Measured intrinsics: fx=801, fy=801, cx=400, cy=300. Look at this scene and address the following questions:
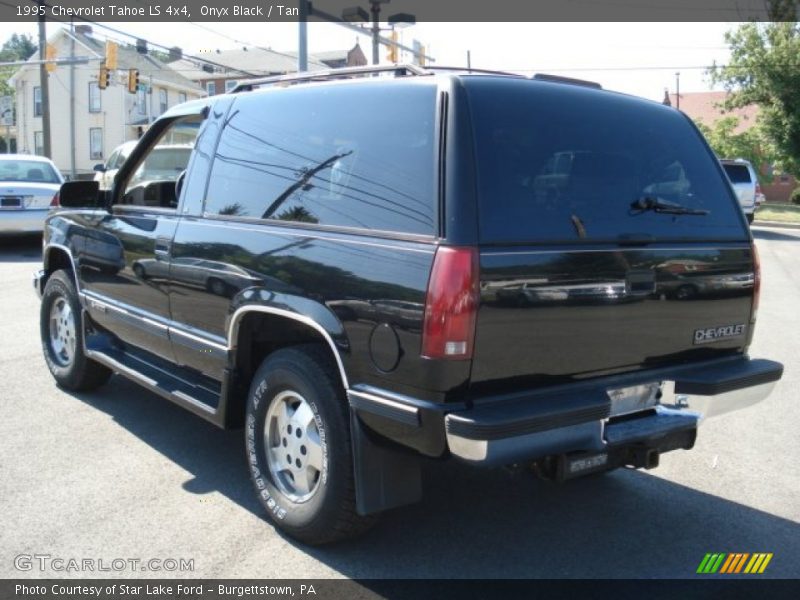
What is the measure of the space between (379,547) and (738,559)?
164cm

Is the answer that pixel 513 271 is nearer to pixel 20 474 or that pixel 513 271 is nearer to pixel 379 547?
pixel 379 547

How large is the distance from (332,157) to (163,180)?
207 cm

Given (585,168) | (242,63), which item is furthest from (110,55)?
(242,63)

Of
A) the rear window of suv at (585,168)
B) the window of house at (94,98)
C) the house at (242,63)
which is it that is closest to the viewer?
the rear window of suv at (585,168)

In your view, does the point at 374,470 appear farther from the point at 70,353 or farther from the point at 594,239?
the point at 70,353

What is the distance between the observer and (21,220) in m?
13.4

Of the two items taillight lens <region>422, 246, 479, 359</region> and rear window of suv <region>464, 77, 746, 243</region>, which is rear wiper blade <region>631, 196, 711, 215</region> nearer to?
rear window of suv <region>464, 77, 746, 243</region>

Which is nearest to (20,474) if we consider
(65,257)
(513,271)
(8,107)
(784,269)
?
(65,257)

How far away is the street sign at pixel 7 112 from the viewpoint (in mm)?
62000

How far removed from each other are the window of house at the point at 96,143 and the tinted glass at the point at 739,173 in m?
40.4

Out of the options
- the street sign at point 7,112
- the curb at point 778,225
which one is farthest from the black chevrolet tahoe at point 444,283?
the street sign at point 7,112

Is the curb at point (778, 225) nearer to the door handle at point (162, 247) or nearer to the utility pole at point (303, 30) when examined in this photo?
the utility pole at point (303, 30)

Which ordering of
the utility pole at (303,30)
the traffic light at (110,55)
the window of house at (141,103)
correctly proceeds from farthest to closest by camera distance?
the window of house at (141,103) < the traffic light at (110,55) < the utility pole at (303,30)

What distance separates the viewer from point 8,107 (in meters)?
62.9
